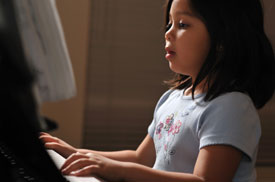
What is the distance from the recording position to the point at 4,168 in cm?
18

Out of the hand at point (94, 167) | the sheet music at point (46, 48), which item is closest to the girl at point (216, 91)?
the hand at point (94, 167)

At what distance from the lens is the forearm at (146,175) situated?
37cm

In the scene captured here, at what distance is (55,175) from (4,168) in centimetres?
3

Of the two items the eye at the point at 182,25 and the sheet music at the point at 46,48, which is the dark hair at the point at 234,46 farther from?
the sheet music at the point at 46,48

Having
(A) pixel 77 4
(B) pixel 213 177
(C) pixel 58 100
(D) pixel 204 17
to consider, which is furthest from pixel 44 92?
(D) pixel 204 17

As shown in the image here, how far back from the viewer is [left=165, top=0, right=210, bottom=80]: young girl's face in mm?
582

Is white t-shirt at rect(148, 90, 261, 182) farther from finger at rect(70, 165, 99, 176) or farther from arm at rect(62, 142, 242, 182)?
finger at rect(70, 165, 99, 176)

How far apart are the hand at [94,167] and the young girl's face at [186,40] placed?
264mm

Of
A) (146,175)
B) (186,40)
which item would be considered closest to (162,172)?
(146,175)

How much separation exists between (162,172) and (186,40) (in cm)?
23

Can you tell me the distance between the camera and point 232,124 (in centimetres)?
48

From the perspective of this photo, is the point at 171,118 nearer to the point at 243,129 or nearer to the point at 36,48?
the point at 243,129

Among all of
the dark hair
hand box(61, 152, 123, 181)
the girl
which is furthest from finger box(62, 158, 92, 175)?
the dark hair

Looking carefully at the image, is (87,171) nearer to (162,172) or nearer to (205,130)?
(162,172)
